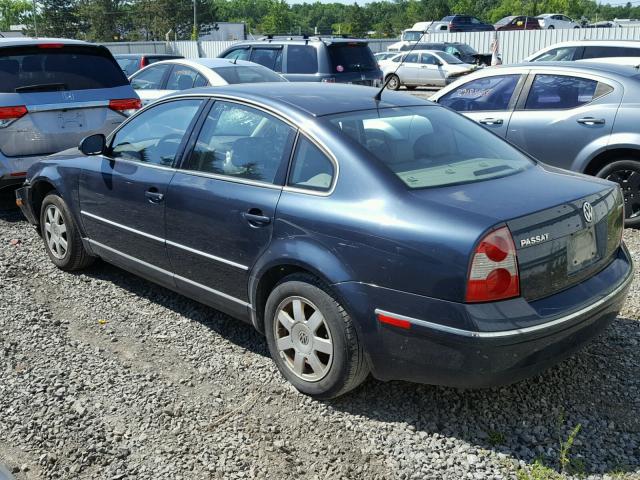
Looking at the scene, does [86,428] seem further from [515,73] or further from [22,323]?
[515,73]

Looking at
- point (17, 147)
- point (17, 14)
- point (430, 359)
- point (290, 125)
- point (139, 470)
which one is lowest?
point (139, 470)

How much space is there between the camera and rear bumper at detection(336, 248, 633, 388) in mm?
2986

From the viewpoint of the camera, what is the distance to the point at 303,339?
364 centimetres

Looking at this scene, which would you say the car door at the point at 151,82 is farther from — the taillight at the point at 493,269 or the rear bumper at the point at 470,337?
the taillight at the point at 493,269

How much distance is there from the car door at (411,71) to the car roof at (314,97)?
866 inches

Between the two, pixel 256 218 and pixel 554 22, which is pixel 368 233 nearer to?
pixel 256 218

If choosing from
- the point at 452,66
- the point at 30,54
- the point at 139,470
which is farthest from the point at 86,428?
the point at 452,66

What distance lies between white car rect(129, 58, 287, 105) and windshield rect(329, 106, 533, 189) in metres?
5.99

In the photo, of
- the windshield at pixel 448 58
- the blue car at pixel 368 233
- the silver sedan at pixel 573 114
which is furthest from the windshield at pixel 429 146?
the windshield at pixel 448 58

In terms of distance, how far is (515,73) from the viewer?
23.7 ft

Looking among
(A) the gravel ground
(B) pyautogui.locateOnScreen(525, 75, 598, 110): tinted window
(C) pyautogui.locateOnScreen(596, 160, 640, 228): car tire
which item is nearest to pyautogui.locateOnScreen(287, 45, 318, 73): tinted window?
(B) pyautogui.locateOnScreen(525, 75, 598, 110): tinted window

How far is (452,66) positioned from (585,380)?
886 inches

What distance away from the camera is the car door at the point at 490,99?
7152mm

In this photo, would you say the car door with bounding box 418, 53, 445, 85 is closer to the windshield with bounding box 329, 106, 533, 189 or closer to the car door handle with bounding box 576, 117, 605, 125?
the car door handle with bounding box 576, 117, 605, 125
